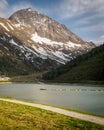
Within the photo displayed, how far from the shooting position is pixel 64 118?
32562 millimetres

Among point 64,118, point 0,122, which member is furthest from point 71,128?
point 0,122

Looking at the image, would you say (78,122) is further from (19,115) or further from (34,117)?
(19,115)

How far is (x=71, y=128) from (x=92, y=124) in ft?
10.1

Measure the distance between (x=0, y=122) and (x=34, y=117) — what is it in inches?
213

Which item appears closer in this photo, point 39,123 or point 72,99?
point 39,123

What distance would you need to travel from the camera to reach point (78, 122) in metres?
30.2

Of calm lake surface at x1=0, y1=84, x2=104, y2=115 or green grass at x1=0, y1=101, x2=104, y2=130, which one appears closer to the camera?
green grass at x1=0, y1=101, x2=104, y2=130

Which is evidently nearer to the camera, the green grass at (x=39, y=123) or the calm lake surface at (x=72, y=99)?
the green grass at (x=39, y=123)

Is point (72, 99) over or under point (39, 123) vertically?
under

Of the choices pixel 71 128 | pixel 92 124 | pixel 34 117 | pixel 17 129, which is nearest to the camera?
pixel 17 129

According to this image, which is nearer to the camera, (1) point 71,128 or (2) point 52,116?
(1) point 71,128

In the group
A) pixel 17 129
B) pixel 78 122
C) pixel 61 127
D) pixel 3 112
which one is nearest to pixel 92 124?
pixel 78 122

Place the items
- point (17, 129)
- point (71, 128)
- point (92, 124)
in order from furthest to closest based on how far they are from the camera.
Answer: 1. point (92, 124)
2. point (71, 128)
3. point (17, 129)

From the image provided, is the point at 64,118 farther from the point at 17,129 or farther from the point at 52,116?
the point at 17,129
